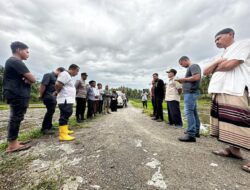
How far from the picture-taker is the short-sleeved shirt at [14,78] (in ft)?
9.94

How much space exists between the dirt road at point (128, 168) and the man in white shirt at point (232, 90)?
0.48 meters

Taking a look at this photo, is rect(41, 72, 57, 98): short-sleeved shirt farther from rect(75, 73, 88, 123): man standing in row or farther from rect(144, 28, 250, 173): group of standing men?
rect(144, 28, 250, 173): group of standing men

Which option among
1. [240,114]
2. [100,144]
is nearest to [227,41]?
[240,114]

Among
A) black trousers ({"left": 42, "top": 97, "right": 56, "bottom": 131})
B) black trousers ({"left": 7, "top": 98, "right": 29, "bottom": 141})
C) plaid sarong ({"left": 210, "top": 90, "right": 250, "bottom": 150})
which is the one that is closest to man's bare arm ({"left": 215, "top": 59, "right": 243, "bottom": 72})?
plaid sarong ({"left": 210, "top": 90, "right": 250, "bottom": 150})

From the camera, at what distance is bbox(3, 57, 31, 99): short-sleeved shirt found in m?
3.03

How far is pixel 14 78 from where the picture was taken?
3.12 metres

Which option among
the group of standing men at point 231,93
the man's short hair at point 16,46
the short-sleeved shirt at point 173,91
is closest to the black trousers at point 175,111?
the short-sleeved shirt at point 173,91

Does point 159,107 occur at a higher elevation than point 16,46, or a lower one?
lower

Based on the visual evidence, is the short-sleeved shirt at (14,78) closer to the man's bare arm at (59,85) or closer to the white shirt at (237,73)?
the man's bare arm at (59,85)

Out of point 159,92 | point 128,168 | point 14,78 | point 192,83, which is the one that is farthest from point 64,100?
point 159,92

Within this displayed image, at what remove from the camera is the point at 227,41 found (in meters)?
2.58

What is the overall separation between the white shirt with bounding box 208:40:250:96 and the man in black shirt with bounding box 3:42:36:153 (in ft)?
11.9

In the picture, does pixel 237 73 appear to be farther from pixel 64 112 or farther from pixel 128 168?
pixel 64 112

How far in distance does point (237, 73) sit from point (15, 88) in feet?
13.2
